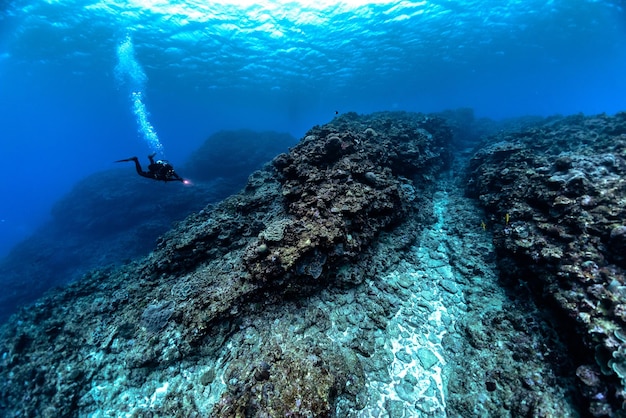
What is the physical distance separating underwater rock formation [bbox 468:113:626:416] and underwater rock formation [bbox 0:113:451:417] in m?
3.04

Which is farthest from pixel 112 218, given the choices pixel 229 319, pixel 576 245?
pixel 576 245

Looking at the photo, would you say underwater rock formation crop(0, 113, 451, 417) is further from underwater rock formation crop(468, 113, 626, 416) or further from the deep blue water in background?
the deep blue water in background

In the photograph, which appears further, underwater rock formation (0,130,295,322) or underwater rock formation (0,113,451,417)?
underwater rock formation (0,130,295,322)

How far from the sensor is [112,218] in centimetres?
2478

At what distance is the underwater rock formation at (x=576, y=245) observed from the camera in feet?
14.4

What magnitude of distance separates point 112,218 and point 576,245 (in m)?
32.9

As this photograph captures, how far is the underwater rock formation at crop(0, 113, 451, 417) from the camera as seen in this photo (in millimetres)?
5031

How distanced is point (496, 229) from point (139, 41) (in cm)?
4162

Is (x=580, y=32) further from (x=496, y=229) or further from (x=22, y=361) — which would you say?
(x=22, y=361)

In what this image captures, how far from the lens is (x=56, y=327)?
7.26 m

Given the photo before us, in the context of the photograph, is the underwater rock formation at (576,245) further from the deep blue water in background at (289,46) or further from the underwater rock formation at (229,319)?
the deep blue water in background at (289,46)

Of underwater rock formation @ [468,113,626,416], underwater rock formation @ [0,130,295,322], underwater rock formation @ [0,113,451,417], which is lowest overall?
underwater rock formation @ [0,130,295,322]

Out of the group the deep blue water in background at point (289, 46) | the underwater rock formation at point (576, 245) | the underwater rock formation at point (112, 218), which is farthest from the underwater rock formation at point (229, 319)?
the deep blue water in background at point (289, 46)

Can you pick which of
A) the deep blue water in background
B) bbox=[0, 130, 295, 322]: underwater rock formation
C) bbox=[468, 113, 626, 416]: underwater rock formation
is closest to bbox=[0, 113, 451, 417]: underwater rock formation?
bbox=[468, 113, 626, 416]: underwater rock formation
